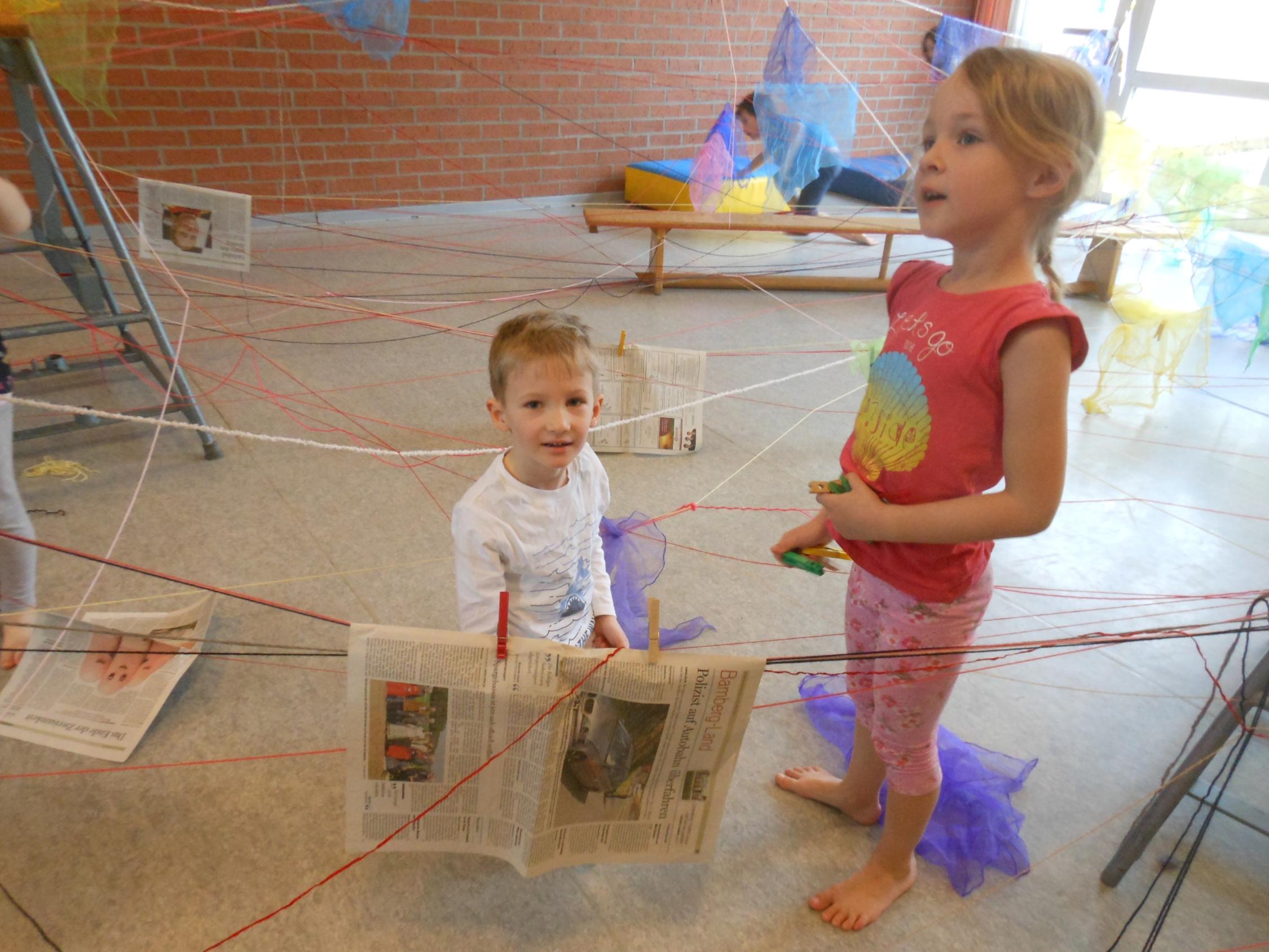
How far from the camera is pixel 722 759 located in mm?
979

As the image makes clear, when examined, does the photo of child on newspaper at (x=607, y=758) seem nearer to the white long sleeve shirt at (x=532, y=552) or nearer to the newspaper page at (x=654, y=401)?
the white long sleeve shirt at (x=532, y=552)

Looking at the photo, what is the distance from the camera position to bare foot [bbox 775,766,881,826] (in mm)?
1264

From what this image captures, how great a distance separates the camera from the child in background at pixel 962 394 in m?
0.79

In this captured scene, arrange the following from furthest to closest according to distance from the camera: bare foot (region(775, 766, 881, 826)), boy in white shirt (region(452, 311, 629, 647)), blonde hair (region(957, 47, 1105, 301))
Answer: bare foot (region(775, 766, 881, 826))
boy in white shirt (region(452, 311, 629, 647))
blonde hair (region(957, 47, 1105, 301))

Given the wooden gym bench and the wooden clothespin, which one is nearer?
the wooden clothespin

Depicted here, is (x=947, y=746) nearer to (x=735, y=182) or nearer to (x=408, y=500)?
(x=408, y=500)

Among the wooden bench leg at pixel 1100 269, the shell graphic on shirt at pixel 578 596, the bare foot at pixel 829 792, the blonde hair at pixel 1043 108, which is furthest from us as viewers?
the wooden bench leg at pixel 1100 269

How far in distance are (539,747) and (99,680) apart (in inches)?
34.8

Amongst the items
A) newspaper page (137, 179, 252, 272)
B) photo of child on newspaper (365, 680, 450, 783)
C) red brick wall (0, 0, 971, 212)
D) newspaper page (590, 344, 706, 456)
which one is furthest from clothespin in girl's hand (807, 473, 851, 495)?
red brick wall (0, 0, 971, 212)

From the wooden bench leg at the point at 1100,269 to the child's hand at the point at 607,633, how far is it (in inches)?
127

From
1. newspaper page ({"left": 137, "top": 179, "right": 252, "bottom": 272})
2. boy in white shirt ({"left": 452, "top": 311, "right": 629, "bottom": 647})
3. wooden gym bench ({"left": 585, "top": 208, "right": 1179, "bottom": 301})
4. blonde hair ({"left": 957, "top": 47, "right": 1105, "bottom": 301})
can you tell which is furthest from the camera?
wooden gym bench ({"left": 585, "top": 208, "right": 1179, "bottom": 301})

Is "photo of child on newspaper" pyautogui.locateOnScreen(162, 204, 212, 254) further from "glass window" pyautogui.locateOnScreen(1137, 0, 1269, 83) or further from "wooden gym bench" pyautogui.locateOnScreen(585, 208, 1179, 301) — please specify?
"glass window" pyautogui.locateOnScreen(1137, 0, 1269, 83)

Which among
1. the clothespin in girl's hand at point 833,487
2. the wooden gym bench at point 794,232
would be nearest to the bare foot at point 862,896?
the clothespin in girl's hand at point 833,487

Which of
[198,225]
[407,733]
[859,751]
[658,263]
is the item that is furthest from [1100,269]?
[407,733]
